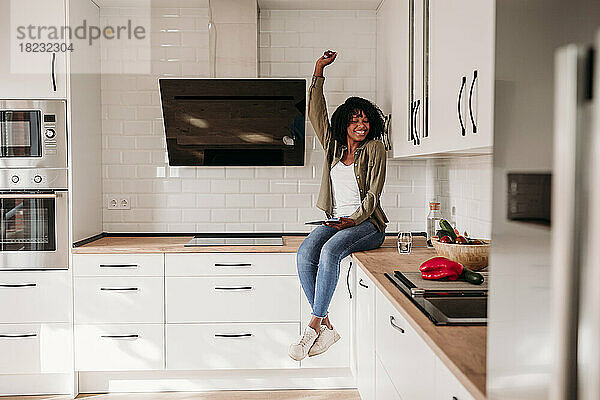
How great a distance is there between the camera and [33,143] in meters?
3.65

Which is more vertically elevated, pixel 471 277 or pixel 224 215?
pixel 224 215

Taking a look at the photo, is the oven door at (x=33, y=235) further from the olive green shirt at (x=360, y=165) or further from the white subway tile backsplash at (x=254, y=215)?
the olive green shirt at (x=360, y=165)

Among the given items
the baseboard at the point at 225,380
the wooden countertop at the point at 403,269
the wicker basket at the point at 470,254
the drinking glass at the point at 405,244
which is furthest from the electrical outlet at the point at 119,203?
the wicker basket at the point at 470,254

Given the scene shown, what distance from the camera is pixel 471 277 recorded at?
239cm

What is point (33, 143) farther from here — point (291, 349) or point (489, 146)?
point (489, 146)

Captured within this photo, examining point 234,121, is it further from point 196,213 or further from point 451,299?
point 451,299

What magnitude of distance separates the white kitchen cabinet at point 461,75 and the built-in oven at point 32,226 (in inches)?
82.4

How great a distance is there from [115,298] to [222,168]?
107 centimetres

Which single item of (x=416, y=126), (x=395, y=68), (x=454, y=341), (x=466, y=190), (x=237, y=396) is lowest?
(x=237, y=396)

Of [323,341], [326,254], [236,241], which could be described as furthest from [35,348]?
[326,254]

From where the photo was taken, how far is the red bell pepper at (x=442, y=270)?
2.45m

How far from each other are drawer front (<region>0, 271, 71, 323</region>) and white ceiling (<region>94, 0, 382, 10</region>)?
67.0 inches

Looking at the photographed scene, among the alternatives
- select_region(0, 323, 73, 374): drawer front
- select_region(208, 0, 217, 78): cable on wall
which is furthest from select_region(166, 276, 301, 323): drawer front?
select_region(208, 0, 217, 78): cable on wall

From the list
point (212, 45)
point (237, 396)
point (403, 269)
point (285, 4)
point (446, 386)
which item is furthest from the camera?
point (285, 4)
